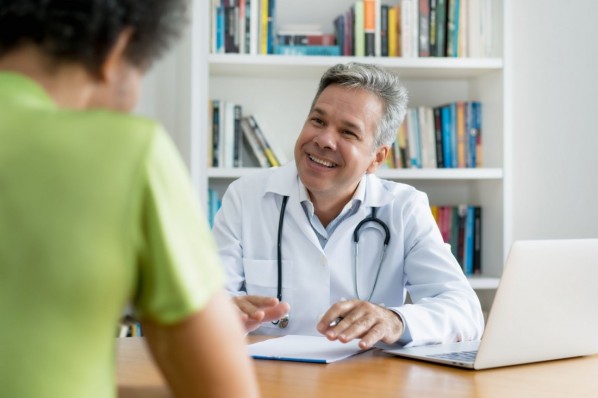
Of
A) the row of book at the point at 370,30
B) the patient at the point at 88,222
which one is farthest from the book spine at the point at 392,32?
the patient at the point at 88,222

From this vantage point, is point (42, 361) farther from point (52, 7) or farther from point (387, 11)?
point (387, 11)

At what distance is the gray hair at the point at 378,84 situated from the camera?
2289mm

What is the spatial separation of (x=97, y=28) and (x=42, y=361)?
23 cm

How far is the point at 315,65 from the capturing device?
10.4ft

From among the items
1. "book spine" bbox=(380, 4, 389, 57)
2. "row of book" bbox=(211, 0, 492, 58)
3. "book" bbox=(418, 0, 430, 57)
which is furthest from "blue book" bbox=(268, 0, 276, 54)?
"book" bbox=(418, 0, 430, 57)

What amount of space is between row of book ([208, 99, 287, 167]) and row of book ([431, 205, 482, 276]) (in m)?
0.70

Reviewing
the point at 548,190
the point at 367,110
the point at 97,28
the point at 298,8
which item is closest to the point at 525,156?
the point at 548,190

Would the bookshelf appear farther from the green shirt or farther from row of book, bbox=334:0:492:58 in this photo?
the green shirt

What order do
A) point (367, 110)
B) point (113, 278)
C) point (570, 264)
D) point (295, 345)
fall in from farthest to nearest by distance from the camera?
point (367, 110)
point (295, 345)
point (570, 264)
point (113, 278)

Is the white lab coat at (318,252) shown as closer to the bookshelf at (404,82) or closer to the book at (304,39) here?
the bookshelf at (404,82)

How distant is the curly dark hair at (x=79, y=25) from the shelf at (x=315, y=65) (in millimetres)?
2557

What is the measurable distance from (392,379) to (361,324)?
0.73 ft

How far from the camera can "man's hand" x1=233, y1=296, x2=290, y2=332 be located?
1.62 m

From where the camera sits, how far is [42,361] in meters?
0.56
